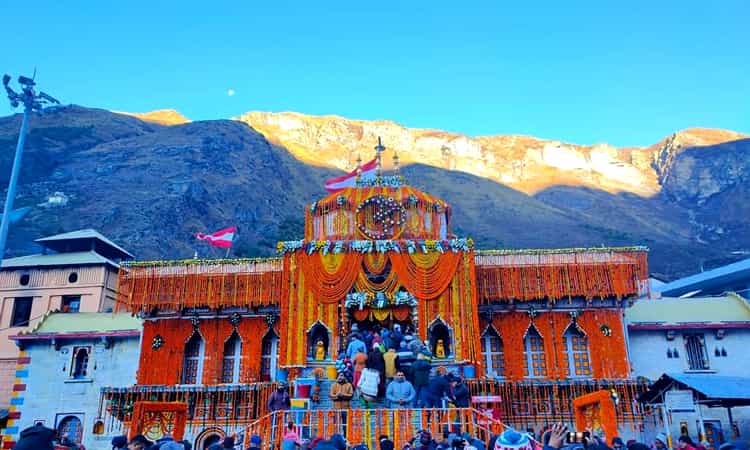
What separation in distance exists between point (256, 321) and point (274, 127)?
364ft

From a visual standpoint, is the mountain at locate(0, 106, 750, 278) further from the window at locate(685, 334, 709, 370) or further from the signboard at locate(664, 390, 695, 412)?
the signboard at locate(664, 390, 695, 412)

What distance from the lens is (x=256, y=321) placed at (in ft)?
92.6

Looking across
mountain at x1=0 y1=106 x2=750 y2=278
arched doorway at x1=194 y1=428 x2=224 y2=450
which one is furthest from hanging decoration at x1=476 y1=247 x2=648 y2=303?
mountain at x1=0 y1=106 x2=750 y2=278

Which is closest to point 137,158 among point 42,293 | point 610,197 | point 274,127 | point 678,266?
point 42,293

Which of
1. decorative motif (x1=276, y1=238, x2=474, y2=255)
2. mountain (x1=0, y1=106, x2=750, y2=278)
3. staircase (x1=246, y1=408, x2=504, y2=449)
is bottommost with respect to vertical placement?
staircase (x1=246, y1=408, x2=504, y2=449)

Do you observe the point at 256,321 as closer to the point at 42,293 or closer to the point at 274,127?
the point at 42,293

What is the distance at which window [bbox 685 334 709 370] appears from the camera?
88.7ft

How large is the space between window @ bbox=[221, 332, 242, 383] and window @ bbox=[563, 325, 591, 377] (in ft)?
48.0

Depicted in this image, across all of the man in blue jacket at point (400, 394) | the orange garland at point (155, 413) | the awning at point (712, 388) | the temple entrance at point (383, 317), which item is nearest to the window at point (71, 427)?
the orange garland at point (155, 413)

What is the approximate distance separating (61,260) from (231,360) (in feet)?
57.1

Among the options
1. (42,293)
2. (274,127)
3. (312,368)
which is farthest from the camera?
(274,127)

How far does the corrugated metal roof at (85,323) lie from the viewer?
96.6ft

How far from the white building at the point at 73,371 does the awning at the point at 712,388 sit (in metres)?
22.3

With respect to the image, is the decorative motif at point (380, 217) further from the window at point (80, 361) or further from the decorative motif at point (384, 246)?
the window at point (80, 361)
